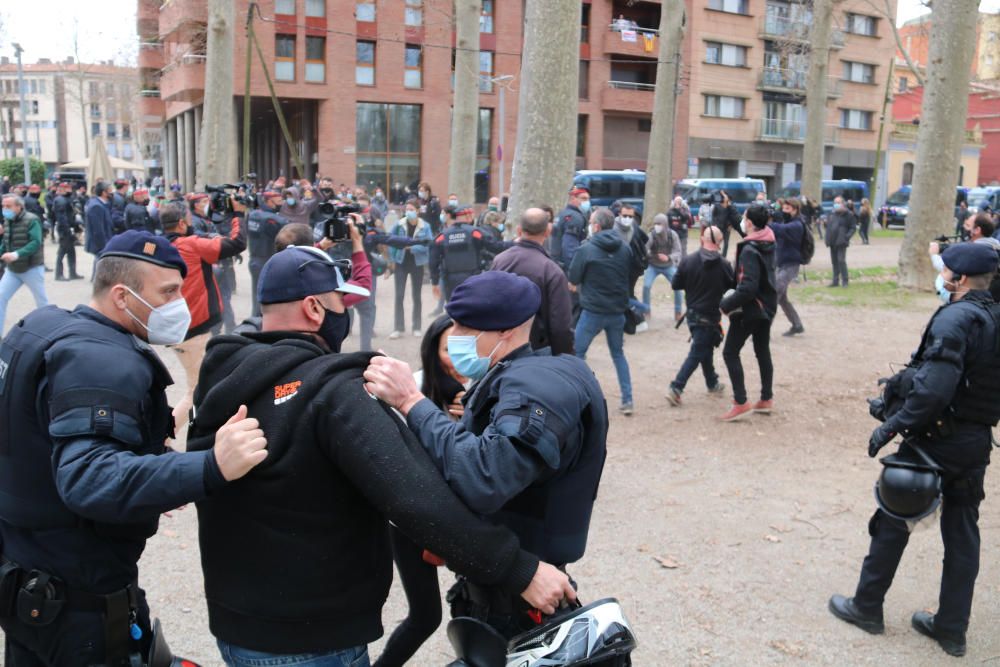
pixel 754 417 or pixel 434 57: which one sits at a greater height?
pixel 434 57

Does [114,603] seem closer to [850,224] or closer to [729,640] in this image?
[729,640]

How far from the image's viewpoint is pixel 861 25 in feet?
180

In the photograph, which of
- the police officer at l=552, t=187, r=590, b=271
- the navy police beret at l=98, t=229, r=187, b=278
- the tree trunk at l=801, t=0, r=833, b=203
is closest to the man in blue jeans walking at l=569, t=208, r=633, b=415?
the police officer at l=552, t=187, r=590, b=271

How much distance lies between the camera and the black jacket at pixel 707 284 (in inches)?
332

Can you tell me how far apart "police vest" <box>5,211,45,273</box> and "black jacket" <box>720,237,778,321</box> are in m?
8.48

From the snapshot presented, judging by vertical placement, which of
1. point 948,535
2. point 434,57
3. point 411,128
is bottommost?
point 948,535

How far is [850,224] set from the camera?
17109mm

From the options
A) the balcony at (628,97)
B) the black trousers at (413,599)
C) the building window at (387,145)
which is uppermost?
the balcony at (628,97)

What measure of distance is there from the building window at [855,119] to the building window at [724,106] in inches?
355

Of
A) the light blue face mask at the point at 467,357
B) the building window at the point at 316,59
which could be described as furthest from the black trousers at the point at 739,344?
the building window at the point at 316,59

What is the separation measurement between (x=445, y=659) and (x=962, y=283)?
3119 millimetres

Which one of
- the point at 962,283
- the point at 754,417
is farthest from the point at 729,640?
the point at 754,417

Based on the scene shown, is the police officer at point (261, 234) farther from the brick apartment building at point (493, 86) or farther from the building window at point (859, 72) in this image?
the building window at point (859, 72)

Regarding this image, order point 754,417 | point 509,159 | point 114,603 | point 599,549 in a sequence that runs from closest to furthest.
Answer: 1. point 114,603
2. point 599,549
3. point 754,417
4. point 509,159
